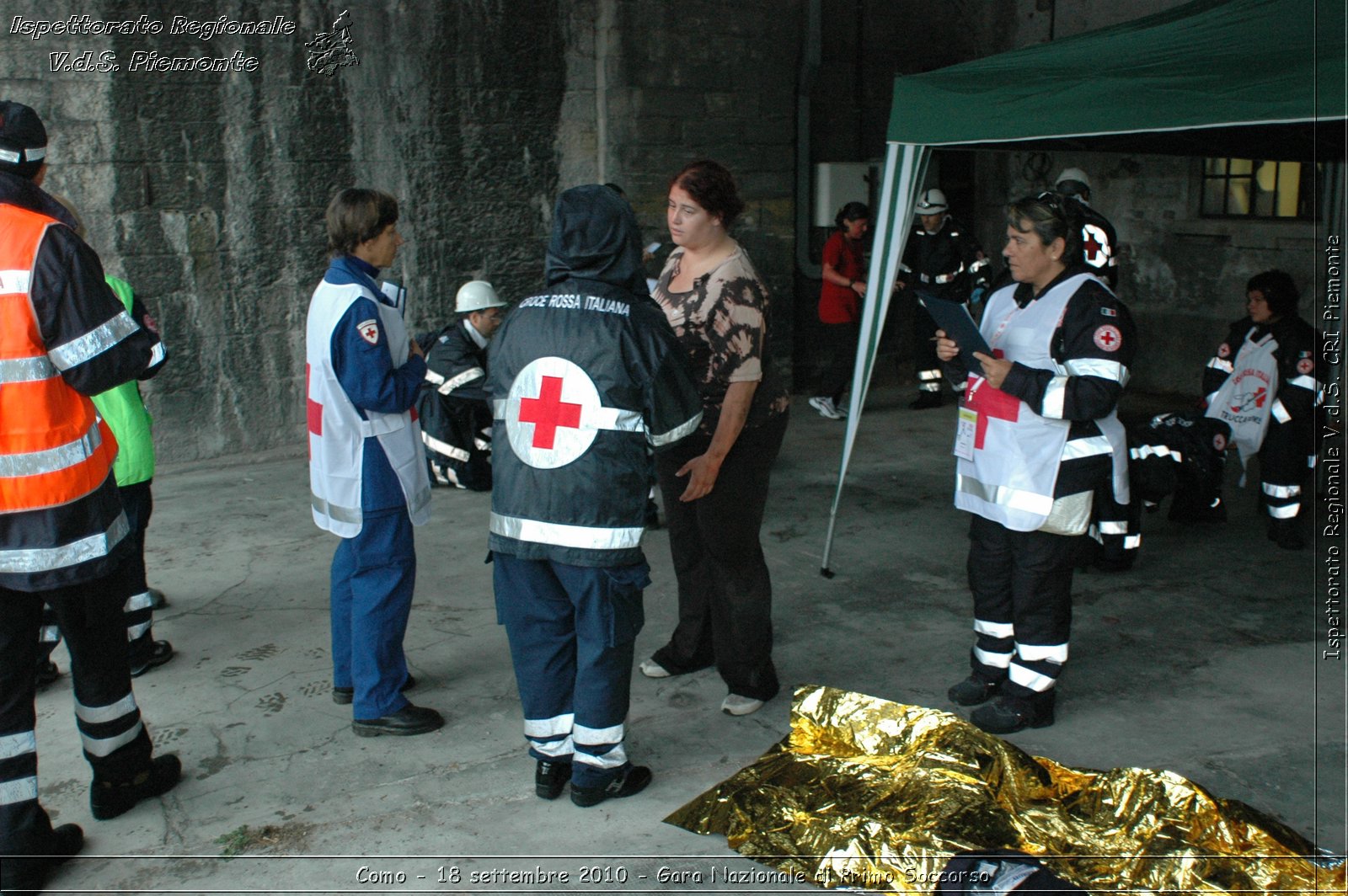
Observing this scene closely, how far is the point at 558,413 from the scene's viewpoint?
9.36 feet

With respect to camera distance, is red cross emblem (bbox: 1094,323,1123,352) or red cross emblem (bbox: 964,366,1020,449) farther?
red cross emblem (bbox: 964,366,1020,449)

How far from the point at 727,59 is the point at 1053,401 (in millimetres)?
5863

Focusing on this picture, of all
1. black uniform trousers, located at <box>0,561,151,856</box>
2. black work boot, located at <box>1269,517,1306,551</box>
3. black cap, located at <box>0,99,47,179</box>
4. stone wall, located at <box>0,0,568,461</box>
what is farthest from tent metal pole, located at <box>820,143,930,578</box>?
stone wall, located at <box>0,0,568,461</box>

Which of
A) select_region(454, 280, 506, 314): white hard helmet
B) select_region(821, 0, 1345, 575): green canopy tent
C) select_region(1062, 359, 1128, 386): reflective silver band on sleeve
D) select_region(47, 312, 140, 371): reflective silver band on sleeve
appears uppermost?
select_region(821, 0, 1345, 575): green canopy tent

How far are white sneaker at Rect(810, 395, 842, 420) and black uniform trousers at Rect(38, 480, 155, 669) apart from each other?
5423mm

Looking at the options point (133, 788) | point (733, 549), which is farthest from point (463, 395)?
point (133, 788)

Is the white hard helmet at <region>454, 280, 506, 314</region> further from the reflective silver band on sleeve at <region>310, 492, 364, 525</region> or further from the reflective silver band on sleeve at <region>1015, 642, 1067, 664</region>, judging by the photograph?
the reflective silver band on sleeve at <region>1015, 642, 1067, 664</region>

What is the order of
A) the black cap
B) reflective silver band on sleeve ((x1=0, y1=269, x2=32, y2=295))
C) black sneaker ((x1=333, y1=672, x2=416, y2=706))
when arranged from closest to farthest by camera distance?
reflective silver band on sleeve ((x1=0, y1=269, x2=32, y2=295)), the black cap, black sneaker ((x1=333, y1=672, x2=416, y2=706))

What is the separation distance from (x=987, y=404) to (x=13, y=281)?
9.17 feet

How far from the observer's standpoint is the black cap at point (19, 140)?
2.77m

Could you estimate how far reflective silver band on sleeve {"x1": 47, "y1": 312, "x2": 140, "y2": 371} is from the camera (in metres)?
2.72

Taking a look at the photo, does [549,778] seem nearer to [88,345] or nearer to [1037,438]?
[88,345]

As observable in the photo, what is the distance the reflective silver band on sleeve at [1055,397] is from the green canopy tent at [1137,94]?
34.8 inches

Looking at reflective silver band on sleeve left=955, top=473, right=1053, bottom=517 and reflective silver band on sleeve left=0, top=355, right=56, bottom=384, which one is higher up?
reflective silver band on sleeve left=0, top=355, right=56, bottom=384
